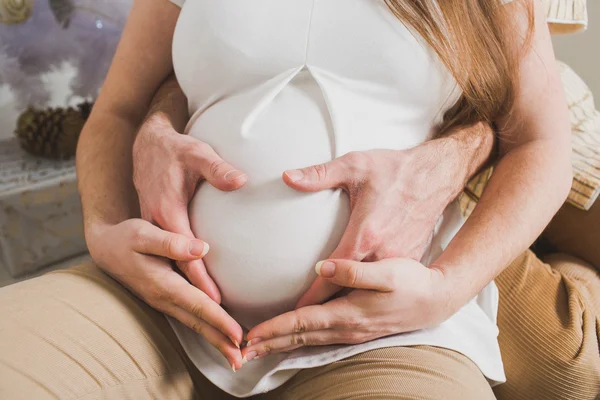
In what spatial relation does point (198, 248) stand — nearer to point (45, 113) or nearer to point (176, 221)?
point (176, 221)

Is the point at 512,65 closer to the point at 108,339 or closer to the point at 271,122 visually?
the point at 271,122

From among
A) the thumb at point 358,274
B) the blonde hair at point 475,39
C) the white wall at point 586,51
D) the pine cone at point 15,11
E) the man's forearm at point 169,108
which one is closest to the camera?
the thumb at point 358,274

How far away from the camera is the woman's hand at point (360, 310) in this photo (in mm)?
529

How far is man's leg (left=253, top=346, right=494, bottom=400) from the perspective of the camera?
547mm

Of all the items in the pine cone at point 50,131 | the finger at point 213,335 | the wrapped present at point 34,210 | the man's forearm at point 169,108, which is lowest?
the wrapped present at point 34,210

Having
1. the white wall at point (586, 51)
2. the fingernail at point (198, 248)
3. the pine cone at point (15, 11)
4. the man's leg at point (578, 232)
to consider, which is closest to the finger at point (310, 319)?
the fingernail at point (198, 248)

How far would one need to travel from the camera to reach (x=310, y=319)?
0.54 m

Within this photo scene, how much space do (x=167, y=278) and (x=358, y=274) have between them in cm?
22

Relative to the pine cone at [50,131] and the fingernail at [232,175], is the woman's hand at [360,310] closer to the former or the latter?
the fingernail at [232,175]

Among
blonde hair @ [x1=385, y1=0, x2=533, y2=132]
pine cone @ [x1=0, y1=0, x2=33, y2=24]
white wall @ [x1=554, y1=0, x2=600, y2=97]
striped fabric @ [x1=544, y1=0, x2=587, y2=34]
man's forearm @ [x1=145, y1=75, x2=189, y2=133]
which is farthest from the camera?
→ white wall @ [x1=554, y1=0, x2=600, y2=97]

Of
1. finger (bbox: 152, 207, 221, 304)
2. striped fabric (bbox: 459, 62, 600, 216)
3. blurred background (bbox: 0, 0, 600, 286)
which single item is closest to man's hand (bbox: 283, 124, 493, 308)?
Answer: finger (bbox: 152, 207, 221, 304)

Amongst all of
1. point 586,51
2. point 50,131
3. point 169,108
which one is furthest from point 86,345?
point 586,51

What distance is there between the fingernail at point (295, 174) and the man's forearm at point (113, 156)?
0.82 feet

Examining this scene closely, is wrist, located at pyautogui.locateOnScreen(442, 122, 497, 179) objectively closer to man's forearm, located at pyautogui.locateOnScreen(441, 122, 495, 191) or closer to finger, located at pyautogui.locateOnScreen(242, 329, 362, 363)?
man's forearm, located at pyautogui.locateOnScreen(441, 122, 495, 191)
